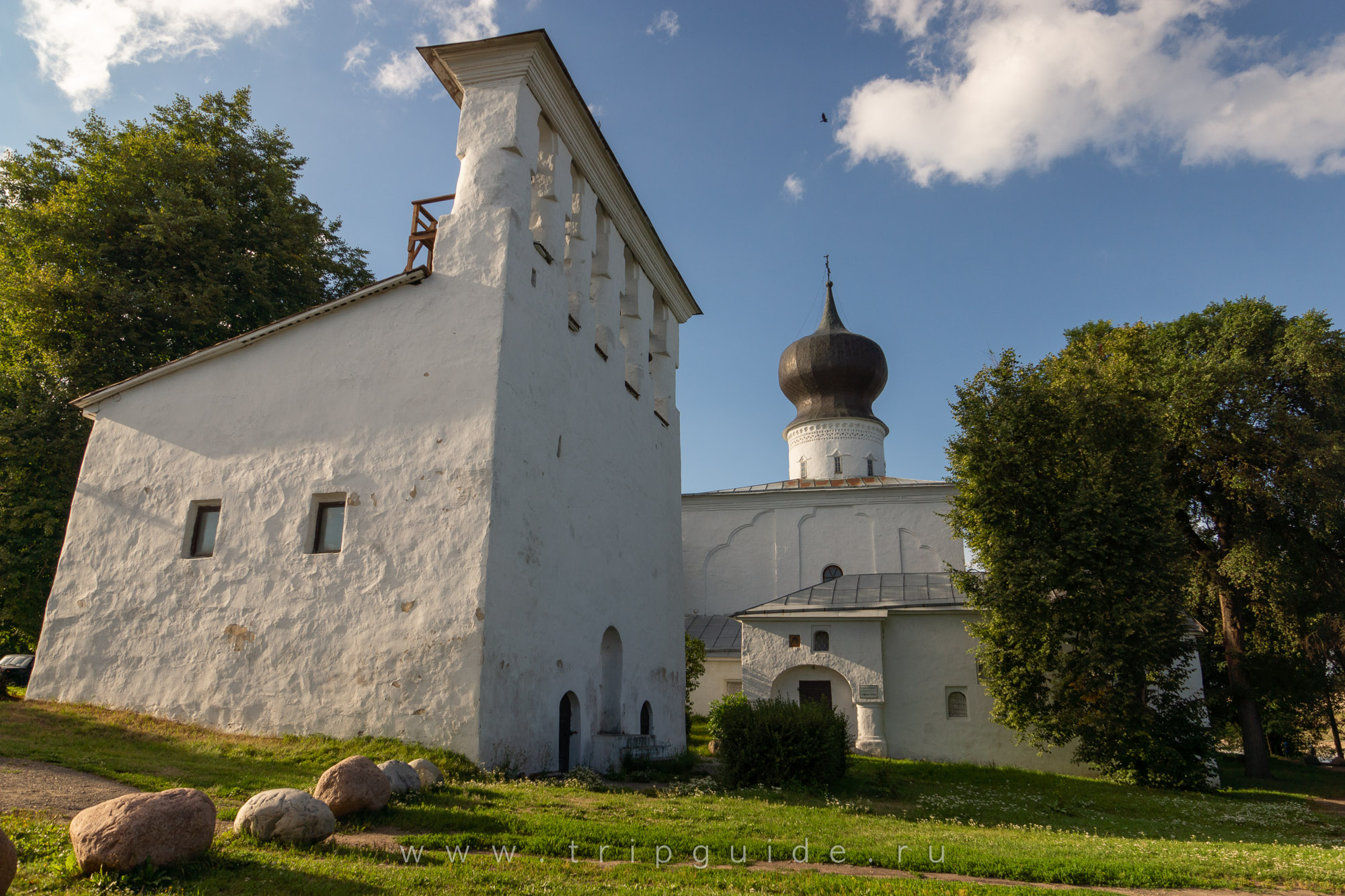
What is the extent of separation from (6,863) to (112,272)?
59.0ft

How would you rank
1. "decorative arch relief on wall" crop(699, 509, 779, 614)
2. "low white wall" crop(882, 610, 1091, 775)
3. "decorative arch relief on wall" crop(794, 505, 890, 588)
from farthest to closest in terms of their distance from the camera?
"decorative arch relief on wall" crop(699, 509, 779, 614) < "decorative arch relief on wall" crop(794, 505, 890, 588) < "low white wall" crop(882, 610, 1091, 775)

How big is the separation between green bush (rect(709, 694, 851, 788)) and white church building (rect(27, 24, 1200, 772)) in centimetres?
231

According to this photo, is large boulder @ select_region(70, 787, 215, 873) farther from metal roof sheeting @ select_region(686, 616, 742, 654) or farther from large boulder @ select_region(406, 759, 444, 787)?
metal roof sheeting @ select_region(686, 616, 742, 654)

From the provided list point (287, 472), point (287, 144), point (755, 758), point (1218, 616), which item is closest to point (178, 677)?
point (287, 472)

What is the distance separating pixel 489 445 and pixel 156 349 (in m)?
12.1

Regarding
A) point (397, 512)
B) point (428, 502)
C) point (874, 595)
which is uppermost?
point (874, 595)

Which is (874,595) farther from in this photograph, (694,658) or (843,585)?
(694,658)

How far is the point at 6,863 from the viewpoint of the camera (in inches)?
151

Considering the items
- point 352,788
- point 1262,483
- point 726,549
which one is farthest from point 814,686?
point 352,788

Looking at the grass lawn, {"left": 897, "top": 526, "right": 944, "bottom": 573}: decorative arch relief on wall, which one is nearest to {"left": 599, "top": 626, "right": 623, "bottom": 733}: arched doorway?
the grass lawn

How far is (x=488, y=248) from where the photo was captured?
39.1 feet

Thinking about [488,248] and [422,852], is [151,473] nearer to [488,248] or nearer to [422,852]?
[488,248]

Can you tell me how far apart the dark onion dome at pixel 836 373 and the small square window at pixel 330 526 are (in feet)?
83.6

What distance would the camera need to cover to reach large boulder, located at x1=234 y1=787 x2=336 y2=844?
5836 mm
